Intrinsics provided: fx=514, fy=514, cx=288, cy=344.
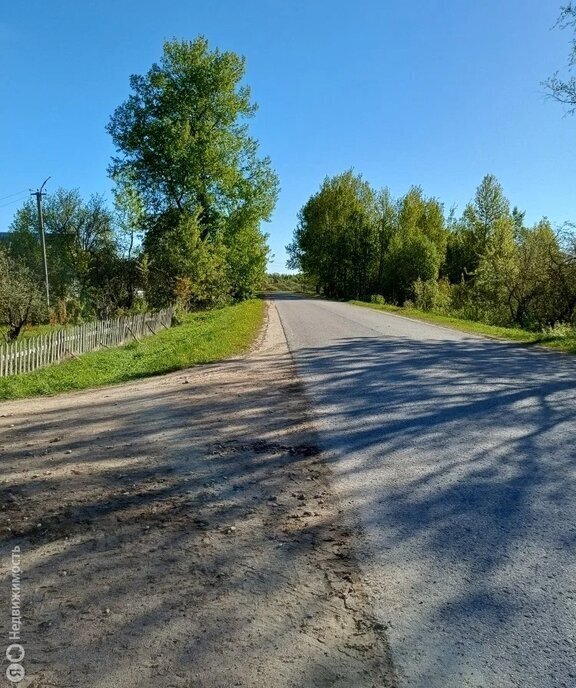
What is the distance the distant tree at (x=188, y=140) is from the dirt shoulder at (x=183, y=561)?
94.8 ft

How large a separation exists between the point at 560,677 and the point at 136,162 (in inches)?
1499

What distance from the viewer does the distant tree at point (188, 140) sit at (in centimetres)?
3388

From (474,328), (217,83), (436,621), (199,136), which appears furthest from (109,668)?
(217,83)

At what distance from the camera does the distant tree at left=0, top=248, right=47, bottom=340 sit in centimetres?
2169

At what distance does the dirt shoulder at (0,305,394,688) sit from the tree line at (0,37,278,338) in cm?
2028

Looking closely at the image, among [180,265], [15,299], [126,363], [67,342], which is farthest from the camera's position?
[180,265]

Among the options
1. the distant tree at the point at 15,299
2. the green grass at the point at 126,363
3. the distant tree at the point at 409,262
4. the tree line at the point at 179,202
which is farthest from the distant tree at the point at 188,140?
the distant tree at the point at 409,262

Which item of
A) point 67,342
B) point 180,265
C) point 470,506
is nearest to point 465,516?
point 470,506

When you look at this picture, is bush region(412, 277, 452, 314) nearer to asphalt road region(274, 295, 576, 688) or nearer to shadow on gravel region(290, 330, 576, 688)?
shadow on gravel region(290, 330, 576, 688)

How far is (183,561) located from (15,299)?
22.0 metres

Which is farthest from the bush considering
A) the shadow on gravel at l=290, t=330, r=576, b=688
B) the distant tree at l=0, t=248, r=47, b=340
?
the shadow on gravel at l=290, t=330, r=576, b=688

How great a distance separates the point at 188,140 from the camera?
33.1 metres

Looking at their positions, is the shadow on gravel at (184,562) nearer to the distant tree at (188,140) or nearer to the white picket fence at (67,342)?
the white picket fence at (67,342)

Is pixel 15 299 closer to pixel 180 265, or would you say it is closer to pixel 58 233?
pixel 180 265
